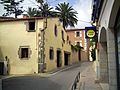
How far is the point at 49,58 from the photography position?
3303 cm

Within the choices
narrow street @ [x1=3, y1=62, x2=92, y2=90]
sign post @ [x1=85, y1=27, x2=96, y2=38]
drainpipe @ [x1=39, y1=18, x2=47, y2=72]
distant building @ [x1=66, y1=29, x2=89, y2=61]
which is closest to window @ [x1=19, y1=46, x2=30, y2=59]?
drainpipe @ [x1=39, y1=18, x2=47, y2=72]

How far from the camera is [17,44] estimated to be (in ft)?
103

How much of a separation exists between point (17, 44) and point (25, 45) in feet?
3.58

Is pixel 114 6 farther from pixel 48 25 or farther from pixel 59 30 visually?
pixel 59 30

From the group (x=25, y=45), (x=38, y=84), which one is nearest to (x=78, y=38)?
(x=25, y=45)

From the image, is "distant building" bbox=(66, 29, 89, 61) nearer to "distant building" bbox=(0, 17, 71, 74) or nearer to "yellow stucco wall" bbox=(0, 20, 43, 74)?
"distant building" bbox=(0, 17, 71, 74)

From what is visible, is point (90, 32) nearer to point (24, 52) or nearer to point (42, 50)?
point (42, 50)

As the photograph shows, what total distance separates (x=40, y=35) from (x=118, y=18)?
72.4 feet

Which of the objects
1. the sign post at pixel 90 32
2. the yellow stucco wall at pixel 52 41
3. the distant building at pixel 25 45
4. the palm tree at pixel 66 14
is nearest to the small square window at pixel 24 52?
the distant building at pixel 25 45

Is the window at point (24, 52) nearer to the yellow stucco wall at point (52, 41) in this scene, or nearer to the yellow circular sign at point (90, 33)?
the yellow stucco wall at point (52, 41)

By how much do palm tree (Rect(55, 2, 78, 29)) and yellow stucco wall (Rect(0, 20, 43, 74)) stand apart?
99.7 ft

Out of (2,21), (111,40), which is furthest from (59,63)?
(111,40)

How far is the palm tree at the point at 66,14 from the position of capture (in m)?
62.2

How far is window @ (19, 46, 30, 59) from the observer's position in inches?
1222
